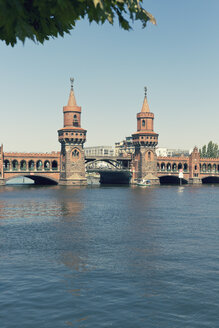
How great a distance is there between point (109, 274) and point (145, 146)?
407ft

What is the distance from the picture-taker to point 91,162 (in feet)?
482

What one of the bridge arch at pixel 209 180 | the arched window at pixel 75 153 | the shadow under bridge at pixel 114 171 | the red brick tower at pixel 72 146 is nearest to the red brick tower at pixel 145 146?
the shadow under bridge at pixel 114 171

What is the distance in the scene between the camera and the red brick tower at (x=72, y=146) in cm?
13362

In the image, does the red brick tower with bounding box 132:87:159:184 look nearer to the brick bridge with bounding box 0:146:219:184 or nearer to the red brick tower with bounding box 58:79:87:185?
the brick bridge with bounding box 0:146:219:184

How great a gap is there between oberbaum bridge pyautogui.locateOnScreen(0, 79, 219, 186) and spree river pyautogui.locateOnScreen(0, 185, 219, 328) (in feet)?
283

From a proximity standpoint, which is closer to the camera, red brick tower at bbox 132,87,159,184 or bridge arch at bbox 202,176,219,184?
red brick tower at bbox 132,87,159,184

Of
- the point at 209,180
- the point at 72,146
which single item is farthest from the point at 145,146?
the point at 209,180

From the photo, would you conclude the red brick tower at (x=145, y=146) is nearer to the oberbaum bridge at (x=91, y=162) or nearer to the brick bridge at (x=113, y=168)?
the oberbaum bridge at (x=91, y=162)

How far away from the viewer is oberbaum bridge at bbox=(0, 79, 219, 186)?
13338cm

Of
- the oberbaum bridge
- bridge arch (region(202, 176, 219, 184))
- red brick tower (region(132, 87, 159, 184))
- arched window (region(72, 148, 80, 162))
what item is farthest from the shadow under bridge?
bridge arch (region(202, 176, 219, 184))

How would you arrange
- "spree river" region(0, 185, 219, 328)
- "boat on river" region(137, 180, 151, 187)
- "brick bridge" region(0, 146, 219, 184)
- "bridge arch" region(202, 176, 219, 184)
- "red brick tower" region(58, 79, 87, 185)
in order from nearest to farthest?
"spree river" region(0, 185, 219, 328) → "brick bridge" region(0, 146, 219, 184) → "red brick tower" region(58, 79, 87, 185) → "boat on river" region(137, 180, 151, 187) → "bridge arch" region(202, 176, 219, 184)

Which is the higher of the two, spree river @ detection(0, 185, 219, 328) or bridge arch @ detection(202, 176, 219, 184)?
bridge arch @ detection(202, 176, 219, 184)

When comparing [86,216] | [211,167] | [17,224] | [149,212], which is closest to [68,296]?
[17,224]

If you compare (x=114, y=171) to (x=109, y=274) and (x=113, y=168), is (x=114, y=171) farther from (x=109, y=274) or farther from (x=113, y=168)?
(x=109, y=274)
